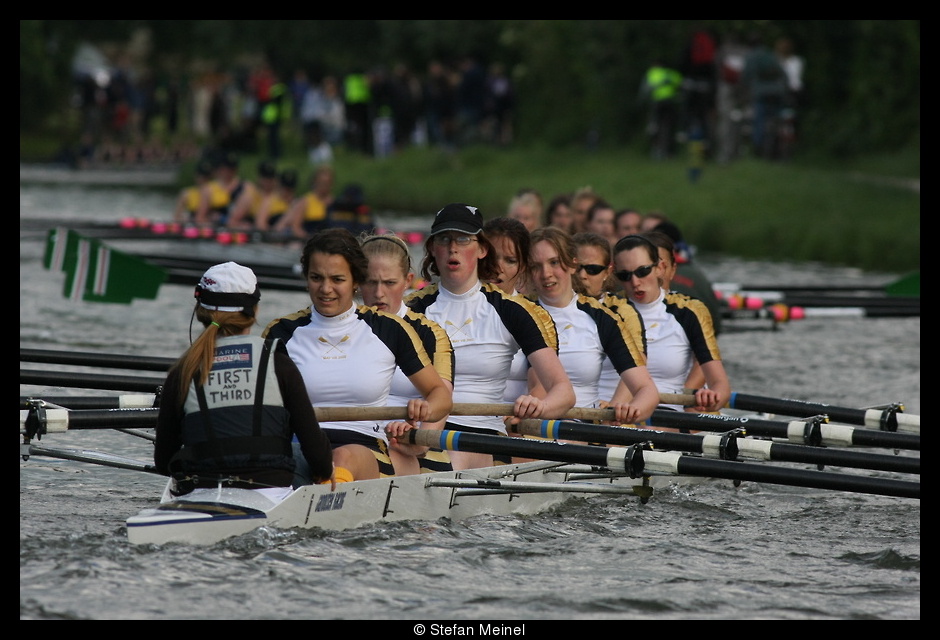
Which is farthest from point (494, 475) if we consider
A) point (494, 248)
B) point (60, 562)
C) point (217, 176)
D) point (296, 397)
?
point (217, 176)

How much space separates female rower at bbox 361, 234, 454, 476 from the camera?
691cm

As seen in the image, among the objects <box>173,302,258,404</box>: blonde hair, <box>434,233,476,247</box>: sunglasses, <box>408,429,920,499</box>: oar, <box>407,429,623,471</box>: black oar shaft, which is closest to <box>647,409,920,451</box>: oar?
<box>408,429,920,499</box>: oar

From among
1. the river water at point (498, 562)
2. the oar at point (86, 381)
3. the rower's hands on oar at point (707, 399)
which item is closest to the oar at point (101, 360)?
the oar at point (86, 381)

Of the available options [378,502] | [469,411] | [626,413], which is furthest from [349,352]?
[626,413]

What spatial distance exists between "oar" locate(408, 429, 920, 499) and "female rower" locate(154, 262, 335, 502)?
3.42ft

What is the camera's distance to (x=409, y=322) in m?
6.91

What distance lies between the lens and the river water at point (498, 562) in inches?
226

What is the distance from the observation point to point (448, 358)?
22.8 feet

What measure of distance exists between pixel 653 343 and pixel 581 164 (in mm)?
17969

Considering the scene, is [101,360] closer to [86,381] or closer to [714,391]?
[86,381]

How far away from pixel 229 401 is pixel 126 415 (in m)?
1.47
